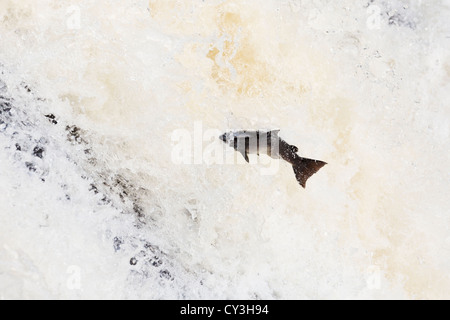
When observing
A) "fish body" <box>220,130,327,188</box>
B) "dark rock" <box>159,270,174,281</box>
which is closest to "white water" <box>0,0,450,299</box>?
"dark rock" <box>159,270,174,281</box>

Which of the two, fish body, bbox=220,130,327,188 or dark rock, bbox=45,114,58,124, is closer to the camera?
fish body, bbox=220,130,327,188

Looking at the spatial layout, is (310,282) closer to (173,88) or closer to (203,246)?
(203,246)

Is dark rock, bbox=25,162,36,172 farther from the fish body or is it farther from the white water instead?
the fish body

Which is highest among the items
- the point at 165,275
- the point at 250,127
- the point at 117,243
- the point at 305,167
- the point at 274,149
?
the point at 250,127

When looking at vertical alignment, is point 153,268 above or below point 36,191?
below

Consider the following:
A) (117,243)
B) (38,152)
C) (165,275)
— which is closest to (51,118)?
(38,152)

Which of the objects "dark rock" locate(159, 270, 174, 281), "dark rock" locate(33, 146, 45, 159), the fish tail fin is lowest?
"dark rock" locate(159, 270, 174, 281)

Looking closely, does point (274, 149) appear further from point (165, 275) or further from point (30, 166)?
point (30, 166)
